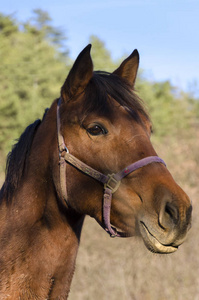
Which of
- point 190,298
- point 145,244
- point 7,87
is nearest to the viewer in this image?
point 145,244

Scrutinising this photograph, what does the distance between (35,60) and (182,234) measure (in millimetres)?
29265

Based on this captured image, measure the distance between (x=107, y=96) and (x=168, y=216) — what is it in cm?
101

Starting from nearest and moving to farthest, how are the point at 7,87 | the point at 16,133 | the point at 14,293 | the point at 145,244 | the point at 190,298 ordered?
the point at 145,244, the point at 14,293, the point at 190,298, the point at 16,133, the point at 7,87

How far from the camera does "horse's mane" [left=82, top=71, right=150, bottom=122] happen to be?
2633 millimetres

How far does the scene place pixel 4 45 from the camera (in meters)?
33.5

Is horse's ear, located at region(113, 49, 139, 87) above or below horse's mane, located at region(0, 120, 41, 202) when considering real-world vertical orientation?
above

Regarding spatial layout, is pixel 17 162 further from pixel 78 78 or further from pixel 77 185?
pixel 78 78

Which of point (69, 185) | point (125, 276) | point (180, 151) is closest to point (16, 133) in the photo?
point (180, 151)

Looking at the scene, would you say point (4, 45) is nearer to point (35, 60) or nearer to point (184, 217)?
point (35, 60)

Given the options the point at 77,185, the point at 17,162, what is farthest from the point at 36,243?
the point at 17,162

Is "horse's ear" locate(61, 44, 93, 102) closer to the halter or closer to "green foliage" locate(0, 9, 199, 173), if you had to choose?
the halter

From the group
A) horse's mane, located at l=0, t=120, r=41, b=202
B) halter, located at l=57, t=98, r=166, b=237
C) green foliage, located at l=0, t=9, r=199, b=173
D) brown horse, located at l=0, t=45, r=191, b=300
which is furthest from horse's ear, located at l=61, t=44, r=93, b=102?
green foliage, located at l=0, t=9, r=199, b=173

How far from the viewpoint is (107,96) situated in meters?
2.70

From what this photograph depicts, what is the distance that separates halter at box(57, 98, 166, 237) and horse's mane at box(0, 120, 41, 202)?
34 cm
